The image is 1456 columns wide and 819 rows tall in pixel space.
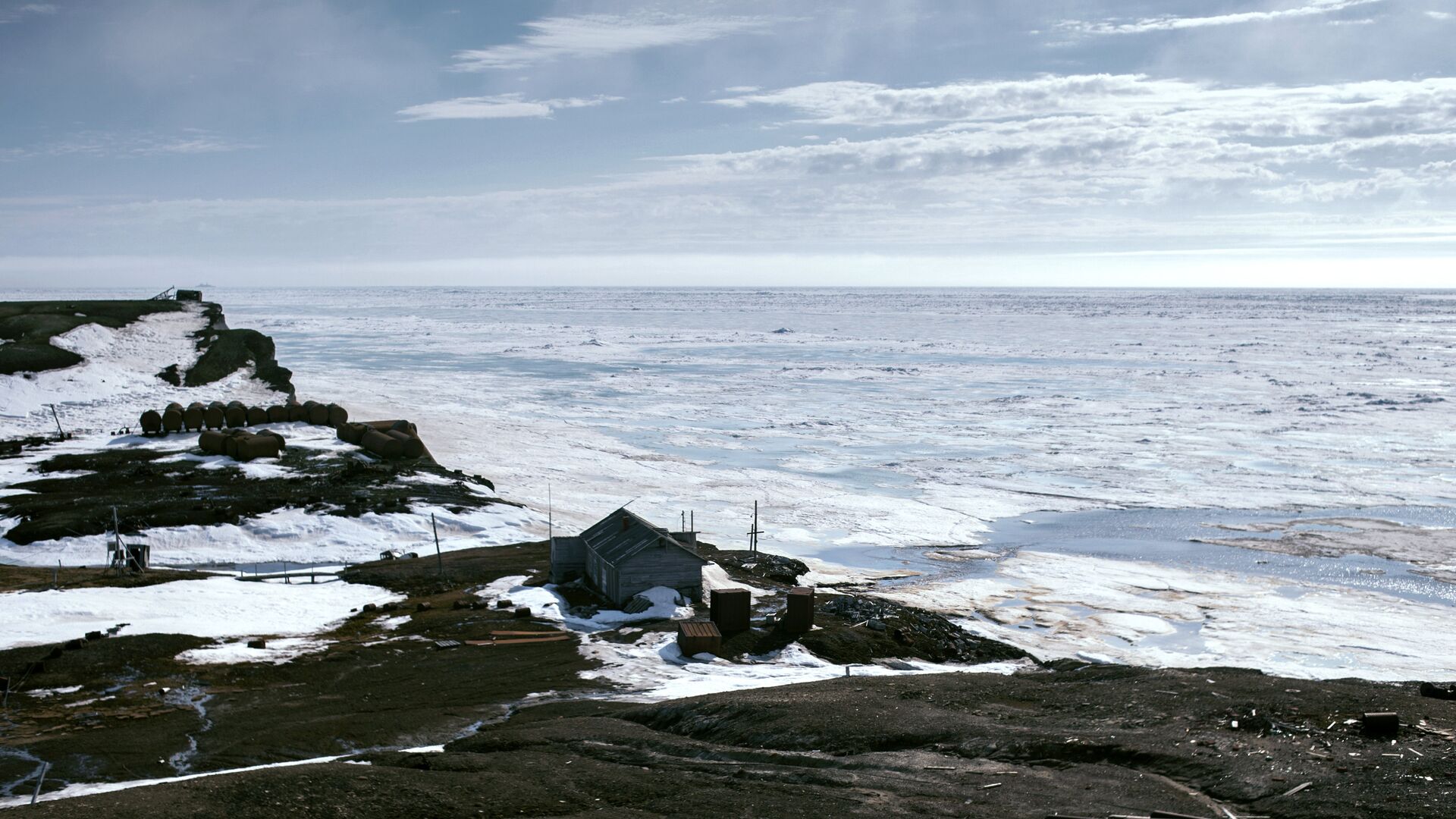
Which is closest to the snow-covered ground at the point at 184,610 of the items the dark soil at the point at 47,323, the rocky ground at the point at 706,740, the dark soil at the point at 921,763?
the rocky ground at the point at 706,740

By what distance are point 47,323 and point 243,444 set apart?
143 feet

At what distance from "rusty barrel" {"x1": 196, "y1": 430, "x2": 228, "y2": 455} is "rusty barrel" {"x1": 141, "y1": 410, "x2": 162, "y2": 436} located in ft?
17.1

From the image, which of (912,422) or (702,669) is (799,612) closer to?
(702,669)

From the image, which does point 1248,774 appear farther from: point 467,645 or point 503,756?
point 467,645

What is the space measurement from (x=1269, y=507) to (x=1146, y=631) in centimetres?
1668

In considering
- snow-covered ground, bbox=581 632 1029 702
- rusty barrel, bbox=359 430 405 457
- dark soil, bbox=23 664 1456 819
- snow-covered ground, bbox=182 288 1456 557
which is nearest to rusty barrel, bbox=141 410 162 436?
rusty barrel, bbox=359 430 405 457

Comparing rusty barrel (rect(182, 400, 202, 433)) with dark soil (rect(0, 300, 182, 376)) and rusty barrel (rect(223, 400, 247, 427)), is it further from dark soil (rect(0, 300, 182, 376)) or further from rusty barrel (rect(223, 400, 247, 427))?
dark soil (rect(0, 300, 182, 376))

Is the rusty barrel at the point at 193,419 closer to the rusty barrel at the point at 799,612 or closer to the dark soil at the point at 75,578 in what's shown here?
the dark soil at the point at 75,578

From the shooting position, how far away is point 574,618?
2914 cm

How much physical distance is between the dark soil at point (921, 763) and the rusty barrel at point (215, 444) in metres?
34.3

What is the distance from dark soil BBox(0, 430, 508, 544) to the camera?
38.2 m

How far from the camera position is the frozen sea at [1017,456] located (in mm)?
32781

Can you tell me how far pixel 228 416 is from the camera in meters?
55.3

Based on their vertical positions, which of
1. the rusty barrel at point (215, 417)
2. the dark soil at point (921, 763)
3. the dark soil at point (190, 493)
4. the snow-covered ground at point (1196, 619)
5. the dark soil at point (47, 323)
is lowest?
the snow-covered ground at point (1196, 619)
